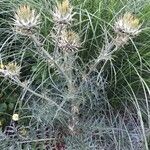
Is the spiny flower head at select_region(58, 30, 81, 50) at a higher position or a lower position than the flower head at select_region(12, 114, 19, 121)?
higher

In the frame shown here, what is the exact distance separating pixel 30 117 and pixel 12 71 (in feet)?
1.82

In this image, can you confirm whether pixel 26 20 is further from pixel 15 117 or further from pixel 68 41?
pixel 15 117

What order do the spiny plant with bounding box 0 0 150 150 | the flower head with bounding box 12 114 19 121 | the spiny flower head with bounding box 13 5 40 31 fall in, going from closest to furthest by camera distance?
the spiny flower head with bounding box 13 5 40 31, the spiny plant with bounding box 0 0 150 150, the flower head with bounding box 12 114 19 121

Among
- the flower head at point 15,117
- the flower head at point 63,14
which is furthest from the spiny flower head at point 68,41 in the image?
the flower head at point 15,117

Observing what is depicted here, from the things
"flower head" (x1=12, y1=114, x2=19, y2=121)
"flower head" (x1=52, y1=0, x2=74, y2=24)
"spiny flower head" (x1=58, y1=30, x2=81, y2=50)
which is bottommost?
"flower head" (x1=12, y1=114, x2=19, y2=121)

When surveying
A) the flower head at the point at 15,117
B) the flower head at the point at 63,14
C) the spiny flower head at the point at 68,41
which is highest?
the flower head at the point at 63,14

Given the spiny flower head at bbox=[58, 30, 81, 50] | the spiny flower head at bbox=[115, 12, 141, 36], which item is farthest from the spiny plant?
the spiny flower head at bbox=[115, 12, 141, 36]

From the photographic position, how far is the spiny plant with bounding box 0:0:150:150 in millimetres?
1762

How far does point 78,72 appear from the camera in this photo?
1.88m

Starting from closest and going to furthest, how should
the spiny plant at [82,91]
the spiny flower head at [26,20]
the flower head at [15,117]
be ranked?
the spiny flower head at [26,20], the spiny plant at [82,91], the flower head at [15,117]

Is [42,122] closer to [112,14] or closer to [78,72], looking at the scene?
[78,72]

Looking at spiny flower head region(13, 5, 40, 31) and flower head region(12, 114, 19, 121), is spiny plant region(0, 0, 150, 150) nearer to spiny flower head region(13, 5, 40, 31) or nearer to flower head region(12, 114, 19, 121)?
flower head region(12, 114, 19, 121)

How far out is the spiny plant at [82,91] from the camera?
176 centimetres

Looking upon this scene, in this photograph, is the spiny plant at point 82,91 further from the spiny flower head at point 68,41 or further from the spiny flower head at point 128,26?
the spiny flower head at point 128,26
